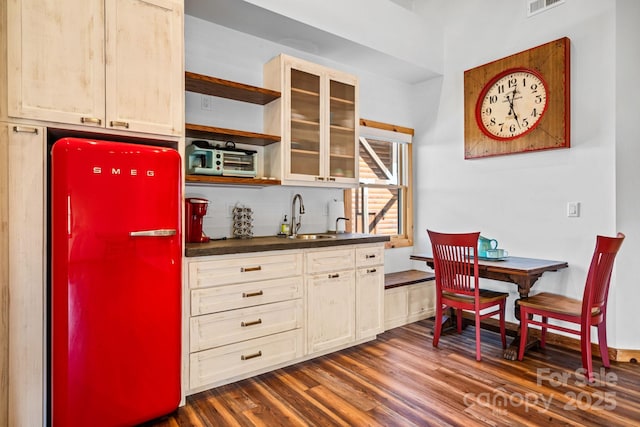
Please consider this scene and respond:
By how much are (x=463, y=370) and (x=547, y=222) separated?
1.55 meters

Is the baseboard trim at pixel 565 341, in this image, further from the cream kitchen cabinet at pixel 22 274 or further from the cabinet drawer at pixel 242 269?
the cream kitchen cabinet at pixel 22 274

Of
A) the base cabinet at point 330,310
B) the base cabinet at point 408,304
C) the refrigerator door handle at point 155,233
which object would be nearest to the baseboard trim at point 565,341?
the base cabinet at point 408,304

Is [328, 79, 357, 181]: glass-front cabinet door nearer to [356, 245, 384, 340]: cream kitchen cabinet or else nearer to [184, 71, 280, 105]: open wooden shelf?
[184, 71, 280, 105]: open wooden shelf

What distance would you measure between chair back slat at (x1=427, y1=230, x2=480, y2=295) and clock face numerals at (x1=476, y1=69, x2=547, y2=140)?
4.27ft

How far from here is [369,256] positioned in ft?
10.5

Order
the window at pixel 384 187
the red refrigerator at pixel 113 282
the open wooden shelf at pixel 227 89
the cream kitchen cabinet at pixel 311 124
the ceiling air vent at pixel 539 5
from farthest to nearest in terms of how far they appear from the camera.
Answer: the window at pixel 384 187
the ceiling air vent at pixel 539 5
the cream kitchen cabinet at pixel 311 124
the open wooden shelf at pixel 227 89
the red refrigerator at pixel 113 282

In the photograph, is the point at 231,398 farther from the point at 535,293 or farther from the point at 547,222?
the point at 547,222

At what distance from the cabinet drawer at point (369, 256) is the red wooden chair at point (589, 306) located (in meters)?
1.13

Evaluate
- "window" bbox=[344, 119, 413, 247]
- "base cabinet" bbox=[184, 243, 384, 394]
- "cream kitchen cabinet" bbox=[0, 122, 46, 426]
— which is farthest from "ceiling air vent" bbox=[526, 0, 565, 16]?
"cream kitchen cabinet" bbox=[0, 122, 46, 426]

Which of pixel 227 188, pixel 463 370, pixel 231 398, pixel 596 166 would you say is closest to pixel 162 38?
pixel 227 188

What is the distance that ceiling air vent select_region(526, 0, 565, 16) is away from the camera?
10.7 feet

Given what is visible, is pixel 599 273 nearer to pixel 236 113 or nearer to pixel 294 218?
pixel 294 218

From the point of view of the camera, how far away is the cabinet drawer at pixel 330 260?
2.83m

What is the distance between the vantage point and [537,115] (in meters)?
3.34
